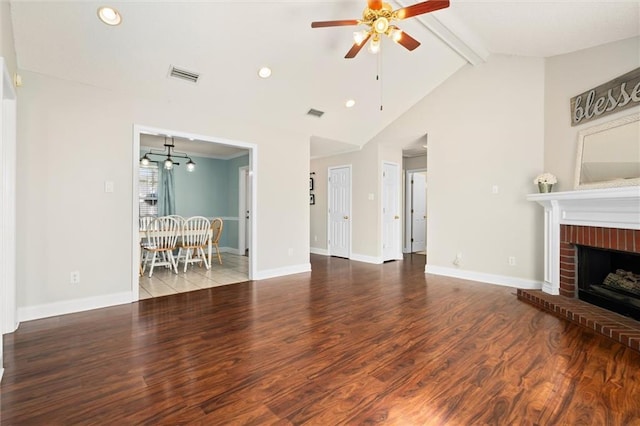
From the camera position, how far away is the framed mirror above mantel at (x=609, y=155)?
9.70 feet

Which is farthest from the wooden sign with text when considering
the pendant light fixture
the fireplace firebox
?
the pendant light fixture

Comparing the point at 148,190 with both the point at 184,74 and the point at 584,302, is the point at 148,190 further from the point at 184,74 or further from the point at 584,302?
the point at 584,302

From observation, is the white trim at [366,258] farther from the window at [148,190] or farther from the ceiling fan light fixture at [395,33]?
the window at [148,190]

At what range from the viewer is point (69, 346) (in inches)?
94.5

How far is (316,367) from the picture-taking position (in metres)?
2.08

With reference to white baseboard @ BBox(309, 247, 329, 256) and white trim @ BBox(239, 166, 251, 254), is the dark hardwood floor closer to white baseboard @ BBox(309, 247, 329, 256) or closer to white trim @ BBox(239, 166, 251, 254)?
white baseboard @ BBox(309, 247, 329, 256)

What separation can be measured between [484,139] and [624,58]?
5.28 feet

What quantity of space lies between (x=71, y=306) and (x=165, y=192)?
4.50m

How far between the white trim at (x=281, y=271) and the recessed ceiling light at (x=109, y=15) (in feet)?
11.1

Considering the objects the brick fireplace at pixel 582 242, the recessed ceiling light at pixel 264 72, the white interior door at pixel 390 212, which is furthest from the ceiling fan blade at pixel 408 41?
the white interior door at pixel 390 212

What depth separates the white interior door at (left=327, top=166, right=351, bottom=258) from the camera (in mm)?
6543

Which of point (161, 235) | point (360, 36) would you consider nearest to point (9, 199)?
point (161, 235)

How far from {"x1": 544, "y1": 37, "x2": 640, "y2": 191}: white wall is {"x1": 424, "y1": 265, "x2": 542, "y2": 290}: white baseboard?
4.32 ft

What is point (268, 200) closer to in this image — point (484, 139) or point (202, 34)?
point (202, 34)
